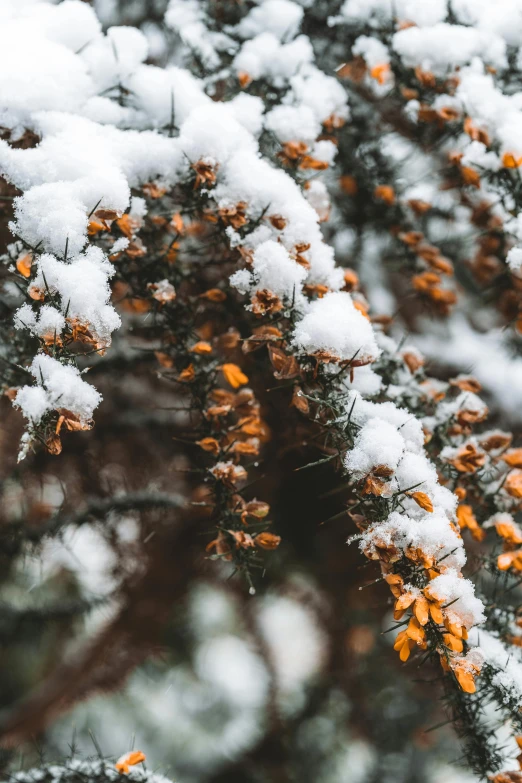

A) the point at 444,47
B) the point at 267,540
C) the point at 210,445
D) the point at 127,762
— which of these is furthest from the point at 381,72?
the point at 127,762

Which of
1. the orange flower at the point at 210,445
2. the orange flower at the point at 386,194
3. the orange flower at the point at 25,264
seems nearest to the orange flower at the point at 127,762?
the orange flower at the point at 210,445

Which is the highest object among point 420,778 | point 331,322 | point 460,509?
point 331,322

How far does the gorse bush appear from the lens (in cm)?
92

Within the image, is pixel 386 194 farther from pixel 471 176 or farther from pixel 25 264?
pixel 25 264

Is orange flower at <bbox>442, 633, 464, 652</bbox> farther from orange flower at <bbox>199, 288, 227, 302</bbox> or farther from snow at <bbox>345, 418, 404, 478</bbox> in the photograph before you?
orange flower at <bbox>199, 288, 227, 302</bbox>

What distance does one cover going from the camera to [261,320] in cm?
112

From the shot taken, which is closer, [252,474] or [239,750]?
[252,474]

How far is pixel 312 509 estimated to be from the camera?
2281 mm

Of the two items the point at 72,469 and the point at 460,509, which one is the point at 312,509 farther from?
the point at 460,509

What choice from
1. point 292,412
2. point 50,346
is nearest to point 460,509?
point 292,412

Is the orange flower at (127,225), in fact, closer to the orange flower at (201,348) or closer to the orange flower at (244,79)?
the orange flower at (201,348)

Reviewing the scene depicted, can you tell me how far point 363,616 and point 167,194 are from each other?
8.21ft

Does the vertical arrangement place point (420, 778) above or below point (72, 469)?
below

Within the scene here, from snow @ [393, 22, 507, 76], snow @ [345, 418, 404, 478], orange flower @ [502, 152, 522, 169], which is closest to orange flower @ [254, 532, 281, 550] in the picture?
snow @ [345, 418, 404, 478]
